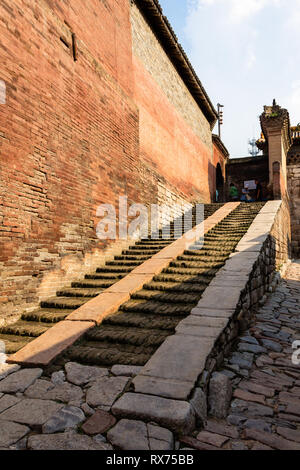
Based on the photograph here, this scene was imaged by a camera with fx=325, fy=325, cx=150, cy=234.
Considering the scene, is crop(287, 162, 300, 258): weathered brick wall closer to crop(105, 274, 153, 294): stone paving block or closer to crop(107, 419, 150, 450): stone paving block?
crop(105, 274, 153, 294): stone paving block

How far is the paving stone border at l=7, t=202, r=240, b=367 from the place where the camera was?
296 cm

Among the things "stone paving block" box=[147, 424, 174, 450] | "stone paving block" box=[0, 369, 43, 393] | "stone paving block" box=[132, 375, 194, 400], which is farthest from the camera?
"stone paving block" box=[0, 369, 43, 393]

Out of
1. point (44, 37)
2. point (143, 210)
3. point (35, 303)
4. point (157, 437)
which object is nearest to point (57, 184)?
point (35, 303)

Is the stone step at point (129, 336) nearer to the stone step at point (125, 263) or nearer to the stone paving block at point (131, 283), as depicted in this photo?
the stone paving block at point (131, 283)

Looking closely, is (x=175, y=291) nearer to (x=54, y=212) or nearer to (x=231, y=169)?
(x=54, y=212)

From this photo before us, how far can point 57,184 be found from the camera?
4750 mm

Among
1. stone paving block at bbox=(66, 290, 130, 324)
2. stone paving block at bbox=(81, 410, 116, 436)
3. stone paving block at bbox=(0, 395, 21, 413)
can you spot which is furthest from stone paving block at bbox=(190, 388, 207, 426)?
stone paving block at bbox=(66, 290, 130, 324)

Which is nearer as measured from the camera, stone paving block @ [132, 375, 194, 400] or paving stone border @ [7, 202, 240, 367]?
stone paving block @ [132, 375, 194, 400]

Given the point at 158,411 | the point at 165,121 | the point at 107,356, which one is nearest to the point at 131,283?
the point at 107,356

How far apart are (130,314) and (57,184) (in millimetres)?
2246

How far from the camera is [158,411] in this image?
201 cm

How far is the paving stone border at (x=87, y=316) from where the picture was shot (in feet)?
9.70

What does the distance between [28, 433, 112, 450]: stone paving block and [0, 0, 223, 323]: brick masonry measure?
83.7 inches

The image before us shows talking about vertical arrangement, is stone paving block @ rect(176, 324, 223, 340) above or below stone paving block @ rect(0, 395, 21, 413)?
above
